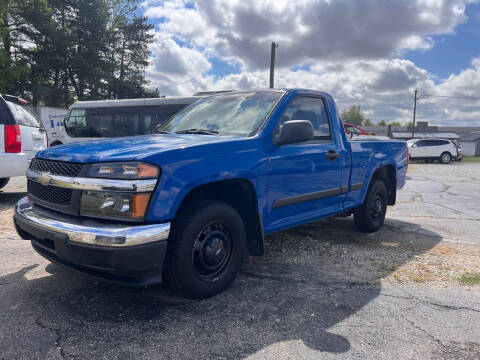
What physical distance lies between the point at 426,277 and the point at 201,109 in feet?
9.56

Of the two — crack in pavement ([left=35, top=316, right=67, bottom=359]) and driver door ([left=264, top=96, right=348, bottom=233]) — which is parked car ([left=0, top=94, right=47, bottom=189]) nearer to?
crack in pavement ([left=35, top=316, right=67, bottom=359])

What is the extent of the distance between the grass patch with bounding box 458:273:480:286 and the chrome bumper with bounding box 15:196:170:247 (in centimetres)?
294

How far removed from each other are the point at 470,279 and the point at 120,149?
3.49 metres

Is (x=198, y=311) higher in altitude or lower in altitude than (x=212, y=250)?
lower

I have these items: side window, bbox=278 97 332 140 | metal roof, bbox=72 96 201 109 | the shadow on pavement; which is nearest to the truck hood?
side window, bbox=278 97 332 140

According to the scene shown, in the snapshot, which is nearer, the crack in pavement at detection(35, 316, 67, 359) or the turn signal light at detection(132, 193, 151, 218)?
the crack in pavement at detection(35, 316, 67, 359)

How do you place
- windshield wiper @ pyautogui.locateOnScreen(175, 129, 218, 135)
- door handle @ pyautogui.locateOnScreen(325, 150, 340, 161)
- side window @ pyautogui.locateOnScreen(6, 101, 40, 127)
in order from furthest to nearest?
side window @ pyautogui.locateOnScreen(6, 101, 40, 127) < door handle @ pyautogui.locateOnScreen(325, 150, 340, 161) < windshield wiper @ pyautogui.locateOnScreen(175, 129, 218, 135)

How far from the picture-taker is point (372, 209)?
17.3 feet

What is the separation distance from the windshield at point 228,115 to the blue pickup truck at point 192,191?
14 millimetres

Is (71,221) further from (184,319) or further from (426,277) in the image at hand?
(426,277)

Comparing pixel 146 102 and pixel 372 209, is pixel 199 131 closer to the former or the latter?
pixel 372 209

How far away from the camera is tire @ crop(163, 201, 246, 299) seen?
275 centimetres

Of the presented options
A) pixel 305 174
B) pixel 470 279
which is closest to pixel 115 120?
pixel 305 174

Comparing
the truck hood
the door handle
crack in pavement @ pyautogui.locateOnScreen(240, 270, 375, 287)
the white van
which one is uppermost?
the white van
